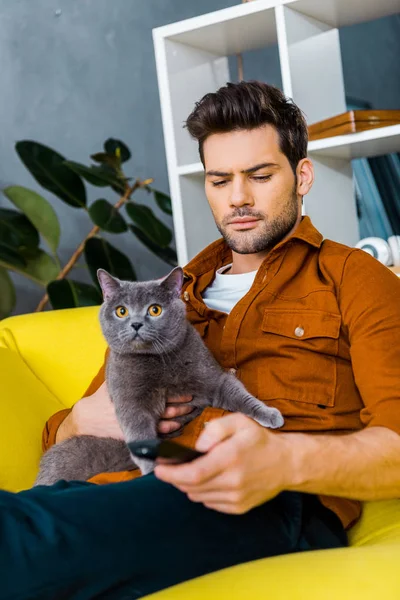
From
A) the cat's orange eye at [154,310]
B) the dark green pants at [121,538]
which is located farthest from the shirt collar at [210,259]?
the dark green pants at [121,538]

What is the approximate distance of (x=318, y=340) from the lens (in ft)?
4.59

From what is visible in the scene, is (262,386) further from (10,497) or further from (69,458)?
(10,497)

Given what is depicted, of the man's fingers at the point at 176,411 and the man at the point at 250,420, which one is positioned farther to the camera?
the man's fingers at the point at 176,411

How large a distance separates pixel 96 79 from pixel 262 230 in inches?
89.7

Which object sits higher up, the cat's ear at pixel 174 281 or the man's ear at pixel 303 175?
the man's ear at pixel 303 175

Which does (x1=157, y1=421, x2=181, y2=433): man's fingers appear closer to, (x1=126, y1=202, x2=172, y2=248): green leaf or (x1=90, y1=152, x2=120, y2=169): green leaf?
(x1=126, y1=202, x2=172, y2=248): green leaf

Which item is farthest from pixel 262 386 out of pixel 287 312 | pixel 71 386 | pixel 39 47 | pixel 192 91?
pixel 39 47

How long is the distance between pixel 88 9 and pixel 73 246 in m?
1.09

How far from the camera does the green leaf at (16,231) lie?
2.85 metres

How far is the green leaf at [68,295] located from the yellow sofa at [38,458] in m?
0.70

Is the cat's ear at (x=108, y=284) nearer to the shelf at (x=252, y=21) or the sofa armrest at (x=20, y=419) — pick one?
the sofa armrest at (x=20, y=419)

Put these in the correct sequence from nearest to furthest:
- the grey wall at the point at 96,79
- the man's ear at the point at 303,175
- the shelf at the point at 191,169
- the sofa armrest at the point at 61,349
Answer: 1. the man's ear at the point at 303,175
2. the sofa armrest at the point at 61,349
3. the shelf at the point at 191,169
4. the grey wall at the point at 96,79

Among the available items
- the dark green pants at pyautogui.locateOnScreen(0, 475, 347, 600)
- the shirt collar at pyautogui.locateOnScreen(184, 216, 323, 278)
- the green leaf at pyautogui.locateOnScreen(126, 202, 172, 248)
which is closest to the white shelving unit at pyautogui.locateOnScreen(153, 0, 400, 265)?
the green leaf at pyautogui.locateOnScreen(126, 202, 172, 248)

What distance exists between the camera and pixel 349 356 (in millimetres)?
1407
